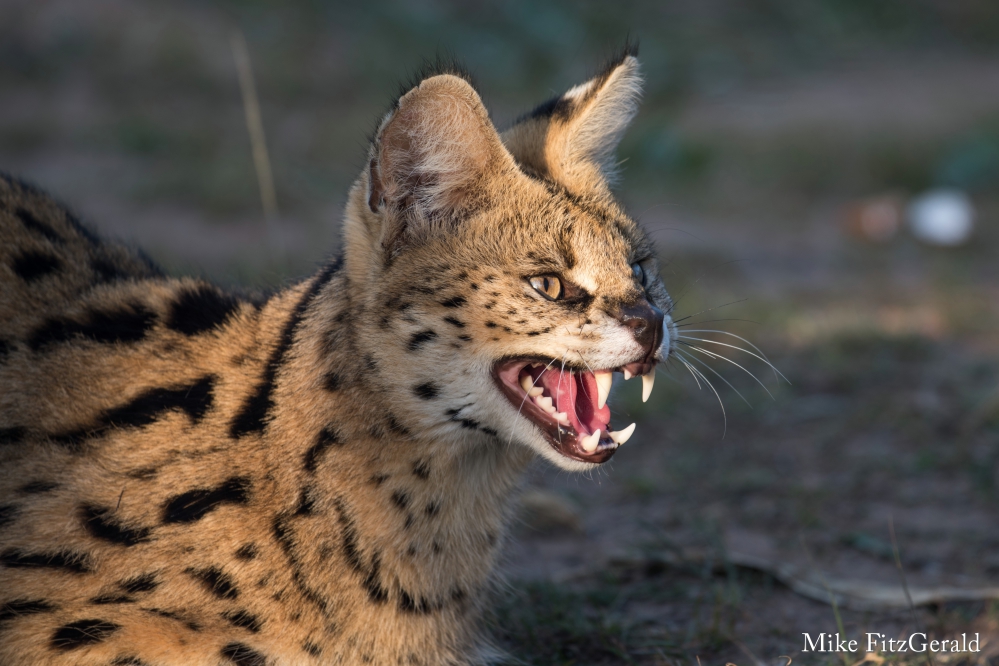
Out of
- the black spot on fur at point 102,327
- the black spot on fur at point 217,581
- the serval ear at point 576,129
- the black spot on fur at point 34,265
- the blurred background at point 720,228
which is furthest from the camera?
the blurred background at point 720,228

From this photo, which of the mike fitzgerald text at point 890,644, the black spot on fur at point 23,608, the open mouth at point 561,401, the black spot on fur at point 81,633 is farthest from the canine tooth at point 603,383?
the black spot on fur at point 23,608

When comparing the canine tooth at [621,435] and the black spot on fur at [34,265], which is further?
the black spot on fur at [34,265]

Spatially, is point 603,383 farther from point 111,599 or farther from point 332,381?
point 111,599

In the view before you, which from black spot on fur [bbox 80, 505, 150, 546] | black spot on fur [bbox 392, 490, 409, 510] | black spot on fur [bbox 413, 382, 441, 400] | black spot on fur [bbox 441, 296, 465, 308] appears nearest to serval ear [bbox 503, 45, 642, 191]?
black spot on fur [bbox 441, 296, 465, 308]

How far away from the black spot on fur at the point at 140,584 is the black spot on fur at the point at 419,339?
1.05 metres

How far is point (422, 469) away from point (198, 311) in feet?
3.24

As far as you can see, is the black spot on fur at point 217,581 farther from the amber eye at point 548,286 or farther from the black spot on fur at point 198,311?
the amber eye at point 548,286

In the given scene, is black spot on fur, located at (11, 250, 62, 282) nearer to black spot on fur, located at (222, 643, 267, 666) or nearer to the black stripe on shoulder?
the black stripe on shoulder

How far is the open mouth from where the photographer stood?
3.05 meters

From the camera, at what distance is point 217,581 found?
3.12 meters

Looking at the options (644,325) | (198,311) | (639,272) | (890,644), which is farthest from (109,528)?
(890,644)

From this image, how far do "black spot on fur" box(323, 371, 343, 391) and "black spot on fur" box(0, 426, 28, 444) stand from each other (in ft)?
3.13

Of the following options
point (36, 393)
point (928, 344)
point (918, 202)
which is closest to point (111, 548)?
point (36, 393)

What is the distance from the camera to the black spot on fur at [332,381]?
3186mm
